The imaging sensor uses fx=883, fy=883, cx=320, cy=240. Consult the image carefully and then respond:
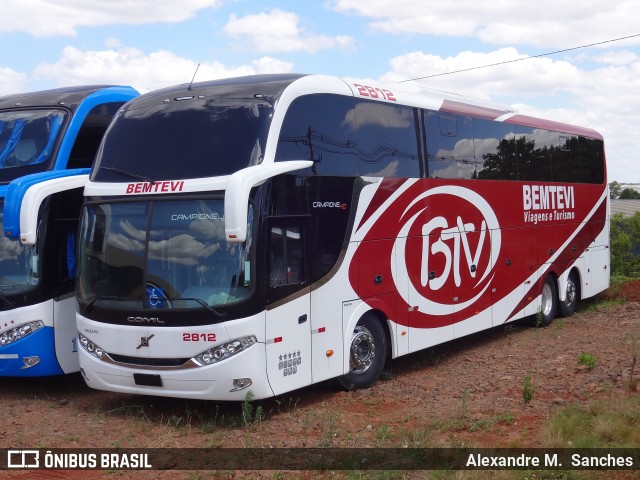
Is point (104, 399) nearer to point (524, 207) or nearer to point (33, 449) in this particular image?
point (33, 449)

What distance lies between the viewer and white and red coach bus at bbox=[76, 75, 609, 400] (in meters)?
9.24

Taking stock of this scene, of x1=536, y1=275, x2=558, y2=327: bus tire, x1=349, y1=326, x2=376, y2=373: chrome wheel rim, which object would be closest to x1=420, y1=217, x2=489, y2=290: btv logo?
x1=349, y1=326, x2=376, y2=373: chrome wheel rim

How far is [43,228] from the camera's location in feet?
36.2

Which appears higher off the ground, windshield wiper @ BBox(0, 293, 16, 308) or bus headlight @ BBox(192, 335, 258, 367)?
windshield wiper @ BBox(0, 293, 16, 308)

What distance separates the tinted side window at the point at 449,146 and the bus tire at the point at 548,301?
4.17 m

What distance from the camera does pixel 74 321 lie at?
11.4m

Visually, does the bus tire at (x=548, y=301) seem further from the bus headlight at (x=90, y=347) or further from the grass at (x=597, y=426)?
the bus headlight at (x=90, y=347)

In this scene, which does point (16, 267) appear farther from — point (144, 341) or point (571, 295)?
point (571, 295)

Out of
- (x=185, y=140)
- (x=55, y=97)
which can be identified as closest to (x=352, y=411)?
(x=185, y=140)

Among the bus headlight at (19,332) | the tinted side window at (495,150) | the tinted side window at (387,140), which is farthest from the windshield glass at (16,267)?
the tinted side window at (495,150)

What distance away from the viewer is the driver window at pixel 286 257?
955 cm

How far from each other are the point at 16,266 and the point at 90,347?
1832mm

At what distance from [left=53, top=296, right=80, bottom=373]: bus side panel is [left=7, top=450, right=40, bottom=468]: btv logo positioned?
2.56 meters

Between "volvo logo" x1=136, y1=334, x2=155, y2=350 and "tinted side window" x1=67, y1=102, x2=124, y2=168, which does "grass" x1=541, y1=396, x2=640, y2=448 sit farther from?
"tinted side window" x1=67, y1=102, x2=124, y2=168
